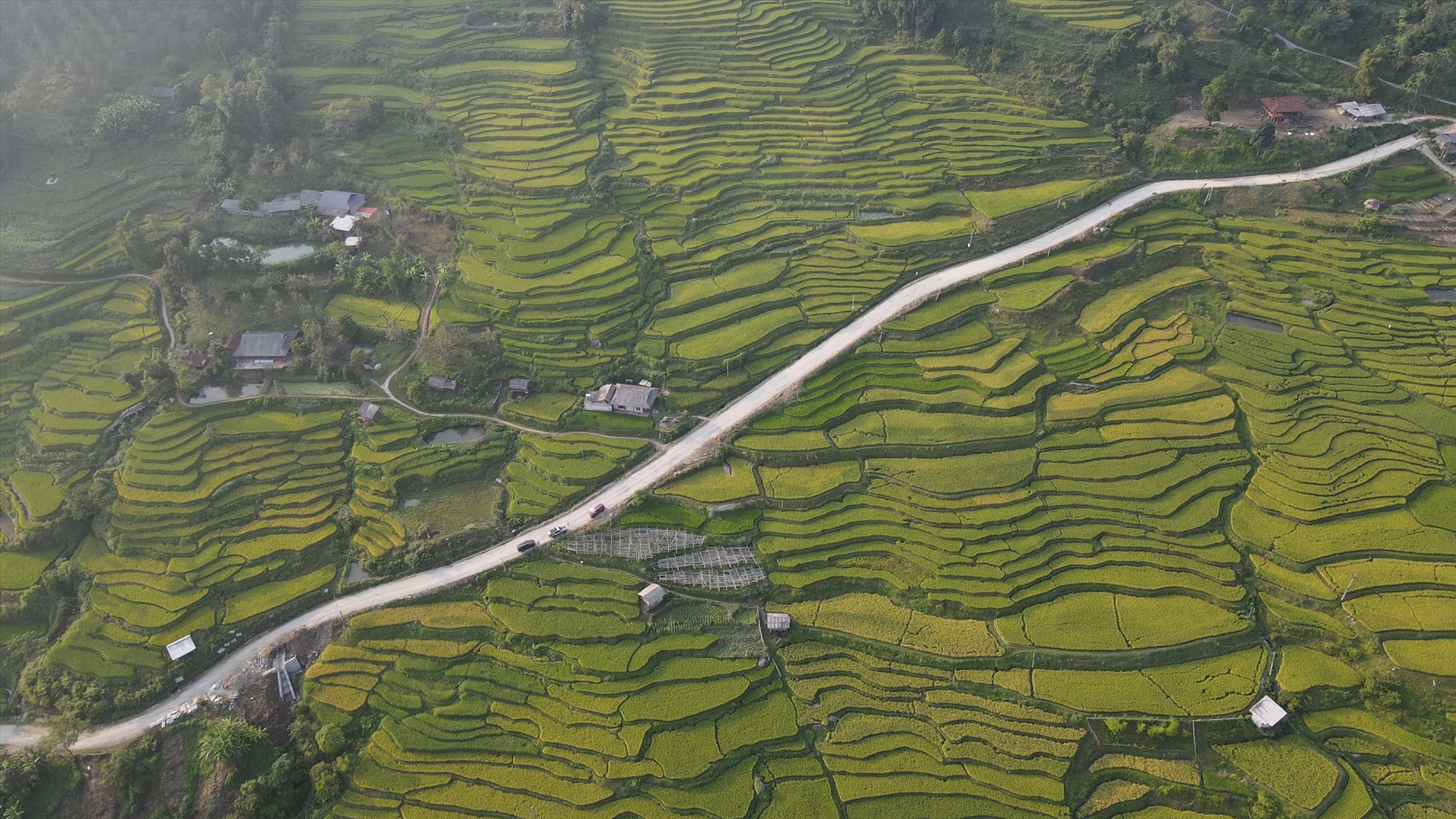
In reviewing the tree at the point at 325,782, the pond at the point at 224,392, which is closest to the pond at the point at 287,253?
the pond at the point at 224,392

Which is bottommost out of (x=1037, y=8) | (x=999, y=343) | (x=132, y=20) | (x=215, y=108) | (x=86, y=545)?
(x=86, y=545)

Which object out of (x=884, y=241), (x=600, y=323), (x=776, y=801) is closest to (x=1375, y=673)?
(x=776, y=801)

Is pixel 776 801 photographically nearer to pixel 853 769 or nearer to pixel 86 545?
pixel 853 769

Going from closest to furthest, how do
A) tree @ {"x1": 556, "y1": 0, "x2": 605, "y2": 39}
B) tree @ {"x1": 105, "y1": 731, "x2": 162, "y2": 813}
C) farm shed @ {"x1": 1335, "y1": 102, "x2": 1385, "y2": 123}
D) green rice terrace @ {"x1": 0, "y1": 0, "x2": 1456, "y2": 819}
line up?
green rice terrace @ {"x1": 0, "y1": 0, "x2": 1456, "y2": 819}, tree @ {"x1": 105, "y1": 731, "x2": 162, "y2": 813}, farm shed @ {"x1": 1335, "y1": 102, "x2": 1385, "y2": 123}, tree @ {"x1": 556, "y1": 0, "x2": 605, "y2": 39}

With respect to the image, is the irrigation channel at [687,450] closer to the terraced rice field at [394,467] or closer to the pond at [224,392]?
the terraced rice field at [394,467]

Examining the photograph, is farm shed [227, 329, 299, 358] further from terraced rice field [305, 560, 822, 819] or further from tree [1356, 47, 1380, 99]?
tree [1356, 47, 1380, 99]

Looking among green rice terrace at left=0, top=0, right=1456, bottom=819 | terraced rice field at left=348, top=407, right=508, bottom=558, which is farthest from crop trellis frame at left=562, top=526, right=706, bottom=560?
terraced rice field at left=348, top=407, right=508, bottom=558
